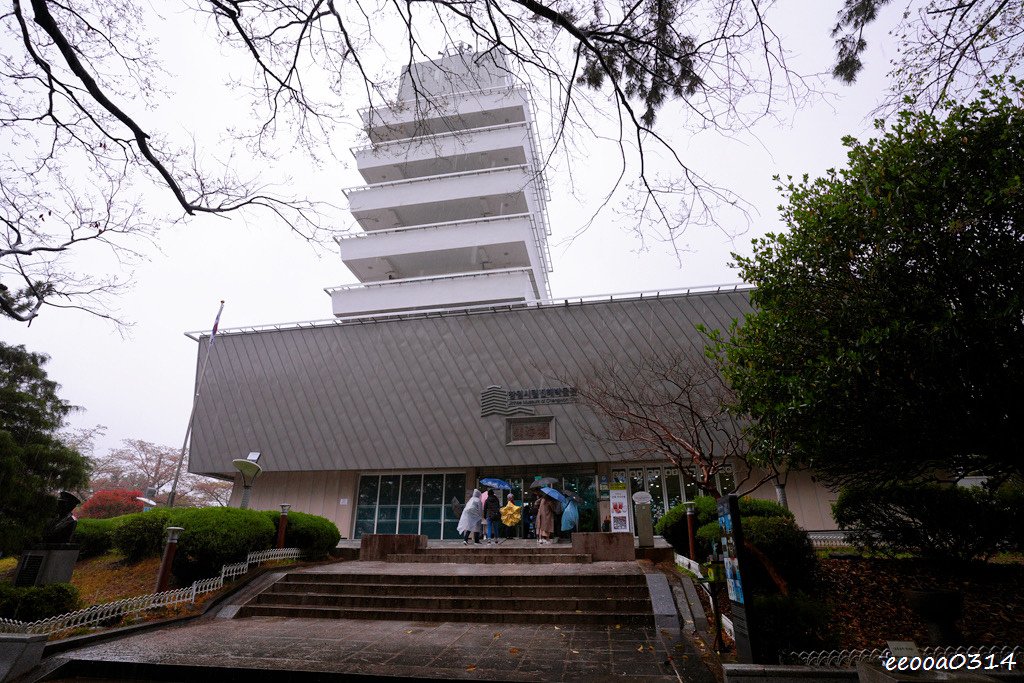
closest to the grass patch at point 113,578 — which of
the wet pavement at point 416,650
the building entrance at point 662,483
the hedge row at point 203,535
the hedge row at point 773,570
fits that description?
the hedge row at point 203,535

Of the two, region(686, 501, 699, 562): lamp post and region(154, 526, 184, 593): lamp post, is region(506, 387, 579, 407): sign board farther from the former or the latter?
region(154, 526, 184, 593): lamp post

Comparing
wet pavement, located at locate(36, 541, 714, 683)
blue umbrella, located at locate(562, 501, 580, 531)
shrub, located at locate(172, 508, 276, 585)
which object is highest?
blue umbrella, located at locate(562, 501, 580, 531)

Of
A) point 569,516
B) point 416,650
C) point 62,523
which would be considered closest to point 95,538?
point 62,523

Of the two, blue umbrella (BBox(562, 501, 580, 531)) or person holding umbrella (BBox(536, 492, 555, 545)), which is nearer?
person holding umbrella (BBox(536, 492, 555, 545))

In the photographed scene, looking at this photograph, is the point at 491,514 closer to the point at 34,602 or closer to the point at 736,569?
the point at 34,602

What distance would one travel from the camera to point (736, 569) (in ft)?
15.7

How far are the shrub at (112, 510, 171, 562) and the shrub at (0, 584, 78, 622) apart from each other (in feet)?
13.4

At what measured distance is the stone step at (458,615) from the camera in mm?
7168

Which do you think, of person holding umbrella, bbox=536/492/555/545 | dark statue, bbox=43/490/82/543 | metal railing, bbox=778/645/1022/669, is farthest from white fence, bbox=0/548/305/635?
metal railing, bbox=778/645/1022/669

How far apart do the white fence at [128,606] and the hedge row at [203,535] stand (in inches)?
7.8

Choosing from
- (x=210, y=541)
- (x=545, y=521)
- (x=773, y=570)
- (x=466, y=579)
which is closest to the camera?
(x=773, y=570)

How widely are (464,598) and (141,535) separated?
7640 mm

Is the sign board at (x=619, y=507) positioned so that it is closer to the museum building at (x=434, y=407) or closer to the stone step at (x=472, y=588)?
the museum building at (x=434, y=407)

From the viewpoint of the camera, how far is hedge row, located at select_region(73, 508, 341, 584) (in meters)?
9.21
